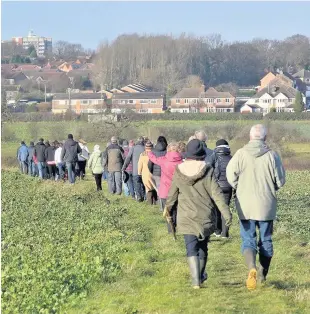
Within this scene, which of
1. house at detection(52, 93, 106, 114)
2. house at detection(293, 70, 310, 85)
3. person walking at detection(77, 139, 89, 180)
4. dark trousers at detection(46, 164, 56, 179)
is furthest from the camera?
house at detection(293, 70, 310, 85)

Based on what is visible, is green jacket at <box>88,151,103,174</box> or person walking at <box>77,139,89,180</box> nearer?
green jacket at <box>88,151,103,174</box>

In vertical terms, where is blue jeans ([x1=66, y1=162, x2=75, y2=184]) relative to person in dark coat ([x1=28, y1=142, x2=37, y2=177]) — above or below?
above

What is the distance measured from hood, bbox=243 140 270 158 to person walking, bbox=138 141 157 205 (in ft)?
29.4

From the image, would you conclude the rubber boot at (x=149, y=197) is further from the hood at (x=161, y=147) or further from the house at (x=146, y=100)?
the house at (x=146, y=100)

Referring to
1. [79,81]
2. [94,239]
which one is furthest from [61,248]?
[79,81]

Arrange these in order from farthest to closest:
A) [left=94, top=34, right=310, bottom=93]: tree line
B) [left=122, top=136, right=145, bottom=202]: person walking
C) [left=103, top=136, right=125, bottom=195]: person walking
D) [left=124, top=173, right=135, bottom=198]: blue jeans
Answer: [left=94, top=34, right=310, bottom=93]: tree line < [left=103, top=136, right=125, bottom=195]: person walking < [left=124, top=173, right=135, bottom=198]: blue jeans < [left=122, top=136, right=145, bottom=202]: person walking

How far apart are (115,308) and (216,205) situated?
1695 millimetres

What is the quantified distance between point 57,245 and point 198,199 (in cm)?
472

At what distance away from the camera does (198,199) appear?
10516mm

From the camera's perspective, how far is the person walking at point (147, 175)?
65.7 ft

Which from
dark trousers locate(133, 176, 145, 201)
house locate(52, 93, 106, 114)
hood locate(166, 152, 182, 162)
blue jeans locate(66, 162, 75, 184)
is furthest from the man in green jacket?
house locate(52, 93, 106, 114)

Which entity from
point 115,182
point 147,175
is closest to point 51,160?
point 115,182

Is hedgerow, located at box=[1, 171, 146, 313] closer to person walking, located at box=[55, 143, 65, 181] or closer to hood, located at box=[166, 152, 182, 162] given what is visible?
hood, located at box=[166, 152, 182, 162]

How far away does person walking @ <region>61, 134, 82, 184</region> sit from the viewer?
27344 millimetres
